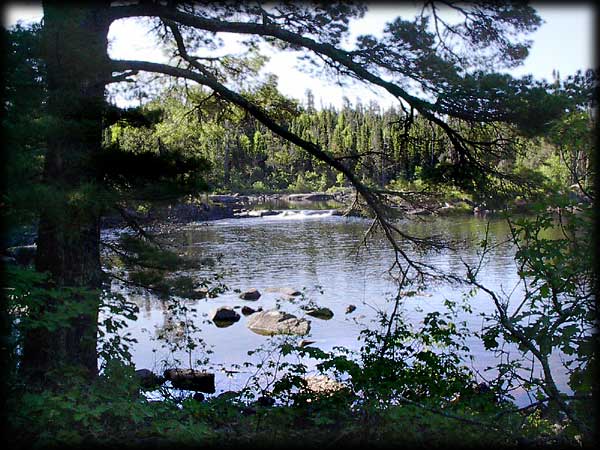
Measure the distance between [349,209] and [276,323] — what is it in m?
4.48

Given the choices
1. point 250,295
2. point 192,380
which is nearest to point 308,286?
point 250,295

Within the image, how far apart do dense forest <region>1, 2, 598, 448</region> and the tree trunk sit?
2cm

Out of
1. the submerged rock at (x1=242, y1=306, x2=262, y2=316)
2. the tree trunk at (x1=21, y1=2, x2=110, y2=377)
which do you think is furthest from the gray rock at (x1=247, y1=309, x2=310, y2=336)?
the tree trunk at (x1=21, y1=2, x2=110, y2=377)

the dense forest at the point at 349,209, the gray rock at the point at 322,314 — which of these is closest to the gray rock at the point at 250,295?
the gray rock at the point at 322,314

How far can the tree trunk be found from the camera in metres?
3.83

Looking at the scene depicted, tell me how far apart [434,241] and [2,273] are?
3874mm

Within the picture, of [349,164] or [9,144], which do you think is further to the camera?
[349,164]

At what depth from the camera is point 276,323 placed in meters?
9.99

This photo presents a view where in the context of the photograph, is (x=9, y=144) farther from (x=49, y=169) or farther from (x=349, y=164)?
(x=349, y=164)

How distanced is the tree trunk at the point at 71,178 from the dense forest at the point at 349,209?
18 mm

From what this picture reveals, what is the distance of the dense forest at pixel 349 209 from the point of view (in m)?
3.39

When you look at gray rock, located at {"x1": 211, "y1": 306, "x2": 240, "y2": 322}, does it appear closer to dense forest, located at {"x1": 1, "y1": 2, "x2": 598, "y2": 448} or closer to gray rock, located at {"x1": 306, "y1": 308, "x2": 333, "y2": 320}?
gray rock, located at {"x1": 306, "y1": 308, "x2": 333, "y2": 320}

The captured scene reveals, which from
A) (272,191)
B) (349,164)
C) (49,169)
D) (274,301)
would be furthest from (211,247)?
(272,191)

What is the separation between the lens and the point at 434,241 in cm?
554
